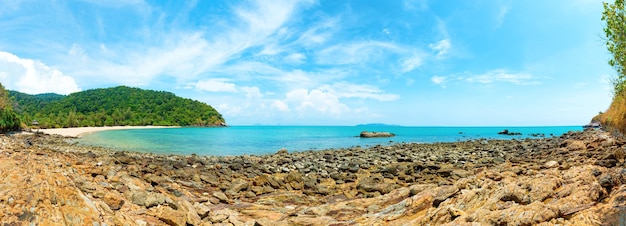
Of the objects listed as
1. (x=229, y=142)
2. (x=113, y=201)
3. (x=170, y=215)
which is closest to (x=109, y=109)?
(x=229, y=142)

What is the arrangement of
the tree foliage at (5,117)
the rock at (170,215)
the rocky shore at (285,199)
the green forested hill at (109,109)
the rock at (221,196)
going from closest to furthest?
1. the rocky shore at (285,199)
2. the rock at (170,215)
3. the rock at (221,196)
4. the tree foliage at (5,117)
5. the green forested hill at (109,109)

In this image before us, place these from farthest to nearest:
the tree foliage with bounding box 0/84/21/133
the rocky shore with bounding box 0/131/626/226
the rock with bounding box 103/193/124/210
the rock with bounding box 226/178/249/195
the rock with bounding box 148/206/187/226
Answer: the tree foliage with bounding box 0/84/21/133
the rock with bounding box 226/178/249/195
the rock with bounding box 148/206/187/226
the rock with bounding box 103/193/124/210
the rocky shore with bounding box 0/131/626/226

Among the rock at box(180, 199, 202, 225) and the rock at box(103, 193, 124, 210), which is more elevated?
the rock at box(103, 193, 124, 210)

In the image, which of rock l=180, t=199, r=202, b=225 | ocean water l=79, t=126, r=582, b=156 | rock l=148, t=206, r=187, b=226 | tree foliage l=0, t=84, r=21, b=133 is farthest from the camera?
tree foliage l=0, t=84, r=21, b=133

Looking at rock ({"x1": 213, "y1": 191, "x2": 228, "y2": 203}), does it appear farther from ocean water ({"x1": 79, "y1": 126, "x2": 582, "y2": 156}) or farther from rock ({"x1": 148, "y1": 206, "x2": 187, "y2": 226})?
ocean water ({"x1": 79, "y1": 126, "x2": 582, "y2": 156})

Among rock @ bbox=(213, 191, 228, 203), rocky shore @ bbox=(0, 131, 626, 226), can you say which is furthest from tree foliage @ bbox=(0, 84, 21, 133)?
rock @ bbox=(213, 191, 228, 203)

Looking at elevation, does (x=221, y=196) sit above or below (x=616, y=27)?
below

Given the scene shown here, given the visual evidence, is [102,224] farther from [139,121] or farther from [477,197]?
[139,121]

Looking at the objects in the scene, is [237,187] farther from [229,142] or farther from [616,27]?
[229,142]

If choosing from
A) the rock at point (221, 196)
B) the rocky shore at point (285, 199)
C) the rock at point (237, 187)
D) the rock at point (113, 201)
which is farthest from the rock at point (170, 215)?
the rock at point (237, 187)

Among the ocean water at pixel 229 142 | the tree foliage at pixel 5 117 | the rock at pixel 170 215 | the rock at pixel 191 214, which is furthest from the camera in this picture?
the tree foliage at pixel 5 117

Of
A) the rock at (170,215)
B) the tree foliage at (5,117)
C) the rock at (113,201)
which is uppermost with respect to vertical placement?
the tree foliage at (5,117)

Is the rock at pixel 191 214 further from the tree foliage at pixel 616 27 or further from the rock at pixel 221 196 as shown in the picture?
the tree foliage at pixel 616 27

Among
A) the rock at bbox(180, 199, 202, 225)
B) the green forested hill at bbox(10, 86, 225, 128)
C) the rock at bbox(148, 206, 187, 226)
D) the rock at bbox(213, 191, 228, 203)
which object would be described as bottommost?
the rock at bbox(213, 191, 228, 203)
